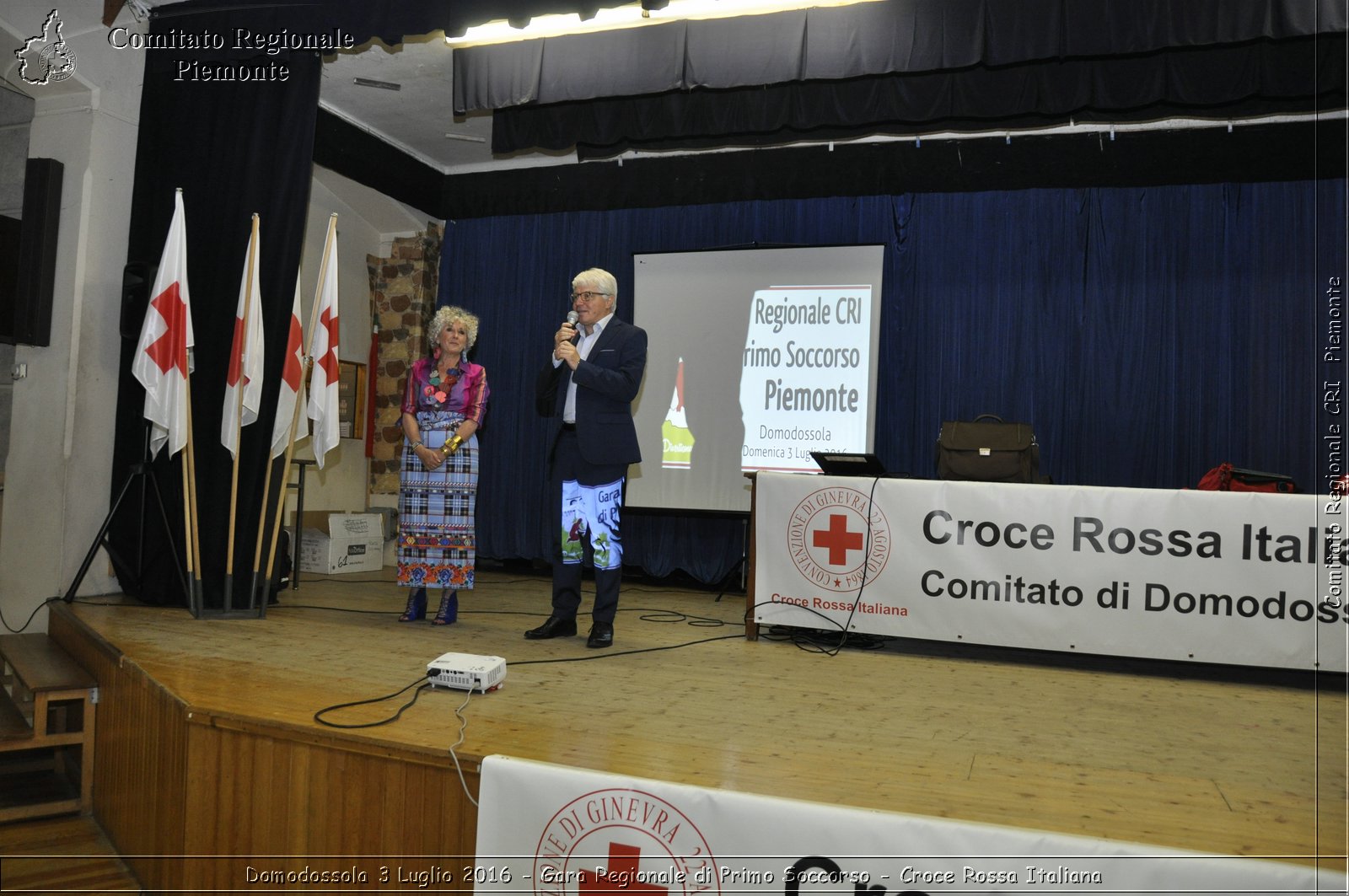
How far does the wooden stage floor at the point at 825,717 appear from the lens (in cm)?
192

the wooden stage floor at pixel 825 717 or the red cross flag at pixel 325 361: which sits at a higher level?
the red cross flag at pixel 325 361

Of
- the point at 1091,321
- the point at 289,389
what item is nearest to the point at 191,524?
the point at 289,389

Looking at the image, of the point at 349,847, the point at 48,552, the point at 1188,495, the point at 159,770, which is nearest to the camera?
the point at 349,847

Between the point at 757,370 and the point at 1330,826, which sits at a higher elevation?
the point at 757,370

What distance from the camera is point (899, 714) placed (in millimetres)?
2715

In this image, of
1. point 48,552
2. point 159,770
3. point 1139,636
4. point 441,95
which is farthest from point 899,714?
point 441,95

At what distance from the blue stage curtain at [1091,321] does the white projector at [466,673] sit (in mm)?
3443

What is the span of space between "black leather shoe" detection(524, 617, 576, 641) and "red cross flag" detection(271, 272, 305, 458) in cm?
144

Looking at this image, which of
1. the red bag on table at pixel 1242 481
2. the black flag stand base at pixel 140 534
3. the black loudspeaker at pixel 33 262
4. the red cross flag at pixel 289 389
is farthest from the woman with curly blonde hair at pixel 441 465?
the red bag on table at pixel 1242 481

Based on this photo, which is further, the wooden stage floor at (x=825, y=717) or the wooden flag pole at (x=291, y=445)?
the wooden flag pole at (x=291, y=445)

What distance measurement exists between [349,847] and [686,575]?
4.23m

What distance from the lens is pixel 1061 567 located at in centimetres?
359

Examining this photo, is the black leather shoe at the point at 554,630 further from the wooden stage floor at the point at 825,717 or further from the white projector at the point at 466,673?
the white projector at the point at 466,673

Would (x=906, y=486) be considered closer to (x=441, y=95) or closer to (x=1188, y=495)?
(x=1188, y=495)
